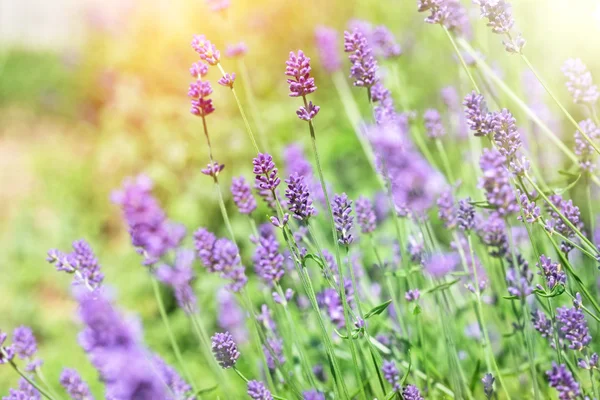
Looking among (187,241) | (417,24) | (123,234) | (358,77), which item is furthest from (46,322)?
(358,77)

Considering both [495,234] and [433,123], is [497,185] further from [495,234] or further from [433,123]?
[433,123]

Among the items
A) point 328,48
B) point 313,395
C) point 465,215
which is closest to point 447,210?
point 465,215

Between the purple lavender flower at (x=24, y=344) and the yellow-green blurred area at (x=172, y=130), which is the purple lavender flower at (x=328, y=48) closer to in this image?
the yellow-green blurred area at (x=172, y=130)

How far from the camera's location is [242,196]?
1608 millimetres

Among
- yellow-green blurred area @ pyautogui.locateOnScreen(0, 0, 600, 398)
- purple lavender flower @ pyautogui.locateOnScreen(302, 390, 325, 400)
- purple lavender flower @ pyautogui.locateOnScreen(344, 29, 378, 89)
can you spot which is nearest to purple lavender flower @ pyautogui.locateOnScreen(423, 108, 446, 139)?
yellow-green blurred area @ pyautogui.locateOnScreen(0, 0, 600, 398)

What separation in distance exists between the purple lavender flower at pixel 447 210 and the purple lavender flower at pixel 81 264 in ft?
2.95

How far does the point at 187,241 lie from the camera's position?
3805 millimetres

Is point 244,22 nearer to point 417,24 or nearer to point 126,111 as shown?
point 126,111

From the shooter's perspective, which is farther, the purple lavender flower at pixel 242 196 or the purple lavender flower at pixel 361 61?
the purple lavender flower at pixel 242 196

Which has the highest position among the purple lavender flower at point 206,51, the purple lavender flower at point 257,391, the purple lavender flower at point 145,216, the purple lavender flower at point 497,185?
the purple lavender flower at point 206,51

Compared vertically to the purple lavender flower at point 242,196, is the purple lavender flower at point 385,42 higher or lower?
higher

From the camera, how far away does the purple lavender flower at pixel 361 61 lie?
4.50ft

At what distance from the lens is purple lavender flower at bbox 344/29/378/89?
1.37 m

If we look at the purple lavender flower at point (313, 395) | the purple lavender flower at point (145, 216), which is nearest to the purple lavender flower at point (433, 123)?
the purple lavender flower at point (313, 395)
